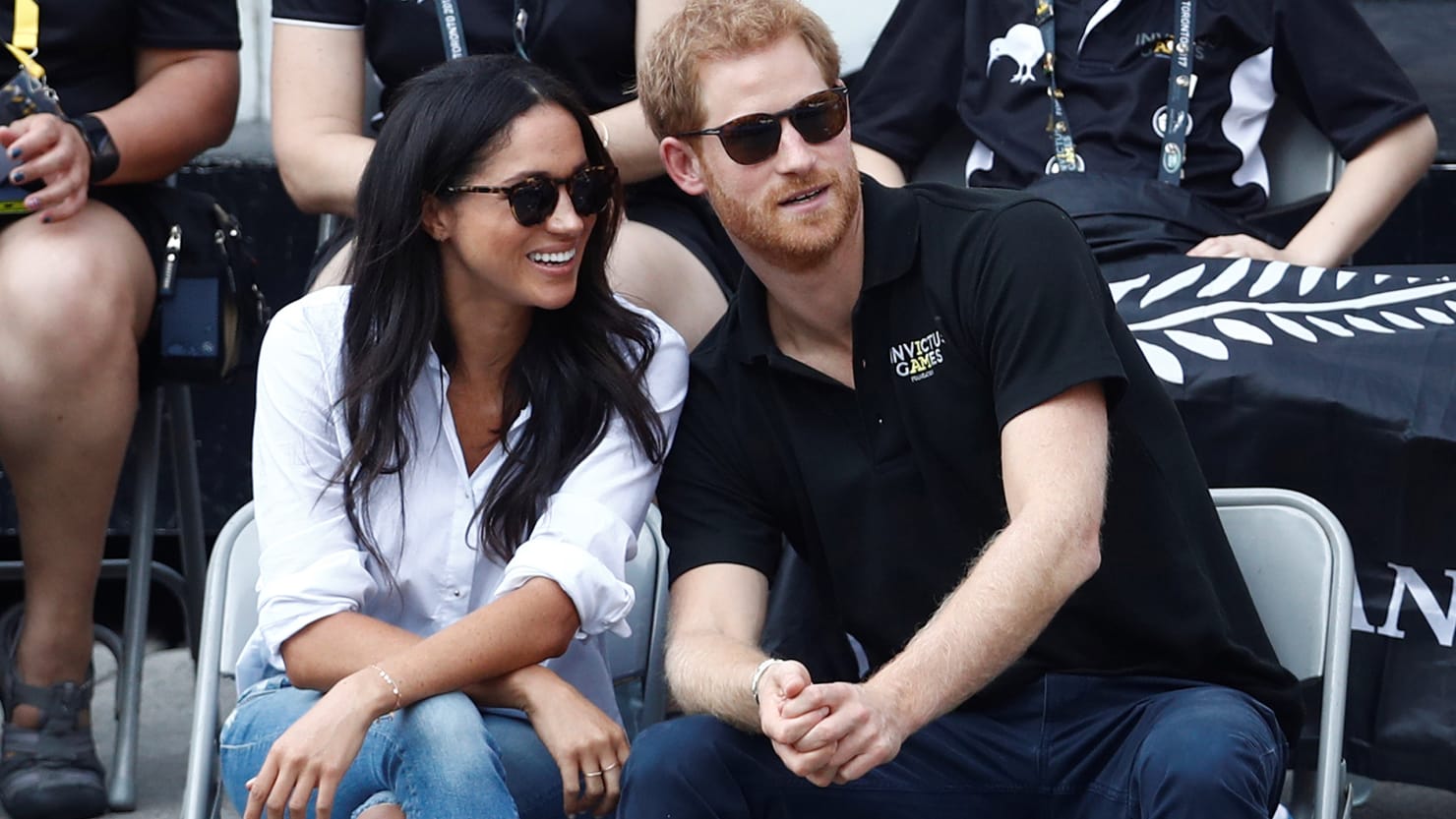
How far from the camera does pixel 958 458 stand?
8.41 feet

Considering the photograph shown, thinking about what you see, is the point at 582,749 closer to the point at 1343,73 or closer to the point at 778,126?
the point at 778,126

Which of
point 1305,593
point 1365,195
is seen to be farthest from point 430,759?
point 1365,195

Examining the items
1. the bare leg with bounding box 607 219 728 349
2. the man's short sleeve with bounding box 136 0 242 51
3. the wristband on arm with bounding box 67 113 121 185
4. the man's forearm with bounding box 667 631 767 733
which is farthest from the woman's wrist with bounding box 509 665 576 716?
the man's short sleeve with bounding box 136 0 242 51

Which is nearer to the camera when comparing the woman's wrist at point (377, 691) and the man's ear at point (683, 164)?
the woman's wrist at point (377, 691)

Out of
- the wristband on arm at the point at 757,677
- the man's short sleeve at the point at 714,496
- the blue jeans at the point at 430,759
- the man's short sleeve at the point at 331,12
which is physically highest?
the man's short sleeve at the point at 331,12

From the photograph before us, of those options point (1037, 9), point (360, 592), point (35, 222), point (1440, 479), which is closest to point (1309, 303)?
point (1440, 479)

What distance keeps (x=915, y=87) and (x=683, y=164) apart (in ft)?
3.72

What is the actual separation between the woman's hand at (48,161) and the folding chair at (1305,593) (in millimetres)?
1989

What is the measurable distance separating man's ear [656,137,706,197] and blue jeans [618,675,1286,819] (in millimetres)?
770

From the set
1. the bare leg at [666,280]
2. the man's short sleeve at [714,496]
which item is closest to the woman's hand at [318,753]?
the man's short sleeve at [714,496]

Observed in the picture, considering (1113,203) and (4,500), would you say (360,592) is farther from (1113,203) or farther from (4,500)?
(4,500)

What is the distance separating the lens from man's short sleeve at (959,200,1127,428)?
243cm

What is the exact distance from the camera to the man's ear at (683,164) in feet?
9.07

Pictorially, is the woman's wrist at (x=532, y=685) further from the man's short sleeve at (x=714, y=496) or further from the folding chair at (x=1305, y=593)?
the folding chair at (x=1305, y=593)
